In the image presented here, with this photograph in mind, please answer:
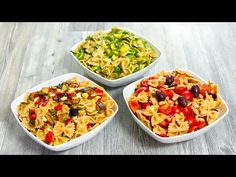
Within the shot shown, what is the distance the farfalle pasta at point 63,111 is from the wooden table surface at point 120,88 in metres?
0.17

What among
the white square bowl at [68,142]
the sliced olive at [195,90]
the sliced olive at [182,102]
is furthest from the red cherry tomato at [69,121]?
the sliced olive at [195,90]

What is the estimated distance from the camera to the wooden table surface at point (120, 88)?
2.91 meters

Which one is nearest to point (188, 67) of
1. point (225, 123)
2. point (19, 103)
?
point (225, 123)

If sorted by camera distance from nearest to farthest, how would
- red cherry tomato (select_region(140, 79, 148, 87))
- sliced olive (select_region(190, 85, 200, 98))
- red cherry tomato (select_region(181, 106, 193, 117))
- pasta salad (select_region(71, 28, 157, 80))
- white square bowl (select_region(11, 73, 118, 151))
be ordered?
white square bowl (select_region(11, 73, 118, 151)), red cherry tomato (select_region(181, 106, 193, 117)), sliced olive (select_region(190, 85, 200, 98)), red cherry tomato (select_region(140, 79, 148, 87)), pasta salad (select_region(71, 28, 157, 80))

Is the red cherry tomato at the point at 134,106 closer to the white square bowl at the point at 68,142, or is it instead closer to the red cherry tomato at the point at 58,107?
the white square bowl at the point at 68,142

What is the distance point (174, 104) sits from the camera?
9.45 feet

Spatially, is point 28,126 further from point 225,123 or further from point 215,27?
point 215,27

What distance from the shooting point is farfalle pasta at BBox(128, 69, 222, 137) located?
279 centimetres

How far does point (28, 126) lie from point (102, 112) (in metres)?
0.48

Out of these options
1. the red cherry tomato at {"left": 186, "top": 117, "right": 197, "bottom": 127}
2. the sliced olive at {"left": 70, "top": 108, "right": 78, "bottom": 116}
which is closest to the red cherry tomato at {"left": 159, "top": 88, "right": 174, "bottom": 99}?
the red cherry tomato at {"left": 186, "top": 117, "right": 197, "bottom": 127}

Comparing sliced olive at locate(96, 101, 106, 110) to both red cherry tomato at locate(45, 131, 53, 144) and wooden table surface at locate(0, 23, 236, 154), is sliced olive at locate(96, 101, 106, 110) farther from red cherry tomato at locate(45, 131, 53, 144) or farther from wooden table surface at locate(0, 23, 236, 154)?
red cherry tomato at locate(45, 131, 53, 144)

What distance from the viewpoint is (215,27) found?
416cm

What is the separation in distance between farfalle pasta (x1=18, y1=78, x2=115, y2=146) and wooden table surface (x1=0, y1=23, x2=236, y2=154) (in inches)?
6.6

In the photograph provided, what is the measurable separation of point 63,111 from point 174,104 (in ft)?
2.32
